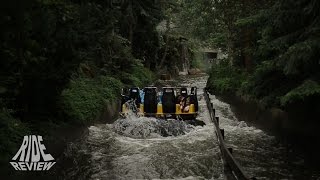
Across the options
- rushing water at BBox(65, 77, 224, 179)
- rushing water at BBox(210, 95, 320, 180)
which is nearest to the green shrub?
rushing water at BBox(65, 77, 224, 179)

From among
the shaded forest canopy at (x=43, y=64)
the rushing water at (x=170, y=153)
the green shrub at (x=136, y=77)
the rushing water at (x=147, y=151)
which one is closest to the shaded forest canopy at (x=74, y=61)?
the shaded forest canopy at (x=43, y=64)

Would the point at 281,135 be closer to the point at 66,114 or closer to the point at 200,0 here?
the point at 66,114

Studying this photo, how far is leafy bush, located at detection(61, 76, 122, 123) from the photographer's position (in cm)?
1539

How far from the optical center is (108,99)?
2191 centimetres

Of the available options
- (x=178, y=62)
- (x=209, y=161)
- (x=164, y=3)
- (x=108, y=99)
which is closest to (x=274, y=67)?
(x=209, y=161)

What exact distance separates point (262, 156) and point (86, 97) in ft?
25.0

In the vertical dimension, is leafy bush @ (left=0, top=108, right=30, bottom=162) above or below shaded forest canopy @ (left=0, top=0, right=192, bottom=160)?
below

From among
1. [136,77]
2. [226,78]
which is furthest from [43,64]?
[226,78]

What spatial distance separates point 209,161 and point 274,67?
12.4 feet

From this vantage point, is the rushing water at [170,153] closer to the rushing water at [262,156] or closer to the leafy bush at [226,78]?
the rushing water at [262,156]

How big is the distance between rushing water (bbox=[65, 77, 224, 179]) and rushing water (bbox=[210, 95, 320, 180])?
2.73 ft

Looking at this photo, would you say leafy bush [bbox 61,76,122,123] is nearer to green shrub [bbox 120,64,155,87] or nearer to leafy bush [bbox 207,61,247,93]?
green shrub [bbox 120,64,155,87]

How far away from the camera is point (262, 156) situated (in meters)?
15.0

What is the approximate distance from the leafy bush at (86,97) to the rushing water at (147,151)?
0.80m
